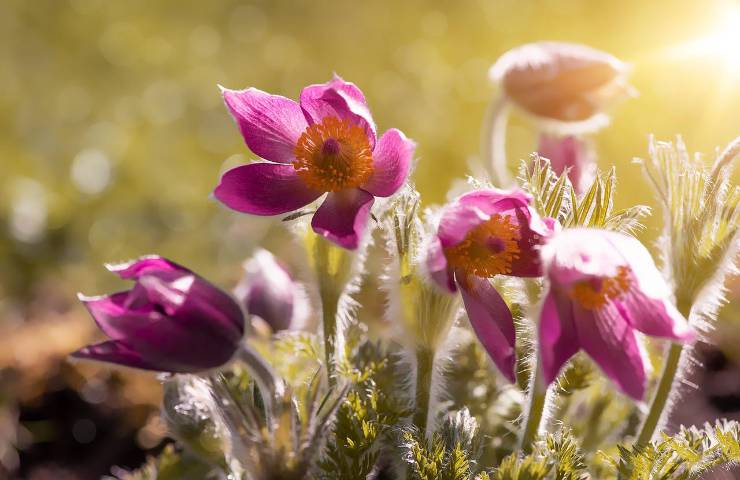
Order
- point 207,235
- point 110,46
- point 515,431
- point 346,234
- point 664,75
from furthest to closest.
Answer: point 110,46 → point 664,75 → point 207,235 → point 515,431 → point 346,234

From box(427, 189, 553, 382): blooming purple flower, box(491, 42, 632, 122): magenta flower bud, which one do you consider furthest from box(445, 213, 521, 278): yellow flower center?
box(491, 42, 632, 122): magenta flower bud

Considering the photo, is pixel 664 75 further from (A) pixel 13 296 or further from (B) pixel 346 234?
(B) pixel 346 234

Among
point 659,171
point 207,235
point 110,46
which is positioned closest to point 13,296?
point 207,235

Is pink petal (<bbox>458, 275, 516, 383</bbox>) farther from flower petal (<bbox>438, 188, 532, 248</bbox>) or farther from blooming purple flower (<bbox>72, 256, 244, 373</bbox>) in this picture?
blooming purple flower (<bbox>72, 256, 244, 373</bbox>)

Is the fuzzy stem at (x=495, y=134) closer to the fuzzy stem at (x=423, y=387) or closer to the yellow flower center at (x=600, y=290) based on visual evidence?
the fuzzy stem at (x=423, y=387)

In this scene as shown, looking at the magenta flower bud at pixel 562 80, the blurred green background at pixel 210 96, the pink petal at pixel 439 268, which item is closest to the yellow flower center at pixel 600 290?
the pink petal at pixel 439 268

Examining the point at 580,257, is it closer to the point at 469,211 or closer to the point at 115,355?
the point at 469,211

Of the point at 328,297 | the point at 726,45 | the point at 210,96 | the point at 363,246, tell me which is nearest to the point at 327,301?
the point at 328,297
